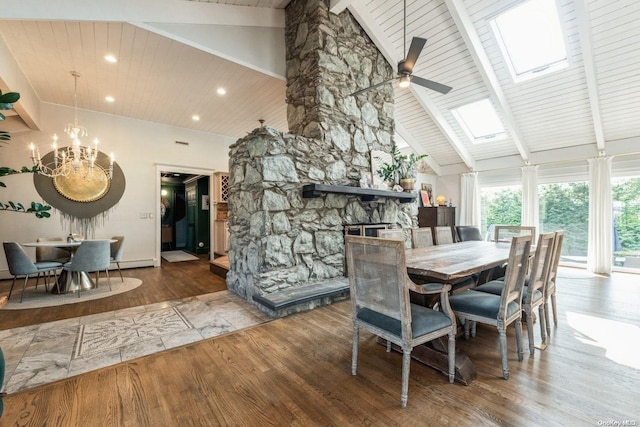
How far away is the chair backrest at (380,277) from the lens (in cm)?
163

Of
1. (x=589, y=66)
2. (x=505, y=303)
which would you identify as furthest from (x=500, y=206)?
(x=505, y=303)

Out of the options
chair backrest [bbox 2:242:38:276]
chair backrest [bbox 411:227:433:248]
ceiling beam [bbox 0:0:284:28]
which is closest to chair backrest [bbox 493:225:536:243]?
chair backrest [bbox 411:227:433:248]

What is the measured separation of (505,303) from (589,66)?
4195mm

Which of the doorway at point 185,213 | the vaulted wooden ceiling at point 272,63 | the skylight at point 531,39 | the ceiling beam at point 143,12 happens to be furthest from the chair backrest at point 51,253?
the skylight at point 531,39

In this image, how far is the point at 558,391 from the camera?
1.76 meters

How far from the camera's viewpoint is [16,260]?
11.4 feet

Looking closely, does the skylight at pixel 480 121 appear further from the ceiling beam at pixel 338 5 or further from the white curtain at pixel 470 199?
the ceiling beam at pixel 338 5

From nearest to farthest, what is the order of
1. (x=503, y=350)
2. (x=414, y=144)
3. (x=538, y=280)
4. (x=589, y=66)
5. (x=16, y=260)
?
(x=503, y=350) < (x=538, y=280) < (x=16, y=260) < (x=589, y=66) < (x=414, y=144)

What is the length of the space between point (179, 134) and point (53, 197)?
8.19 feet

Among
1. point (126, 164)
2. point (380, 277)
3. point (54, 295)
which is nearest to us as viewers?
point (380, 277)

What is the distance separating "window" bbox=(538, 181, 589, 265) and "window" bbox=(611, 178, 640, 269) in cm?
41

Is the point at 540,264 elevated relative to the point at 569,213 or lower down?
lower down

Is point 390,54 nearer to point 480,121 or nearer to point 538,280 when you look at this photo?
point 480,121

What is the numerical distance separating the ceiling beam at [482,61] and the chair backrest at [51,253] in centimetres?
678
